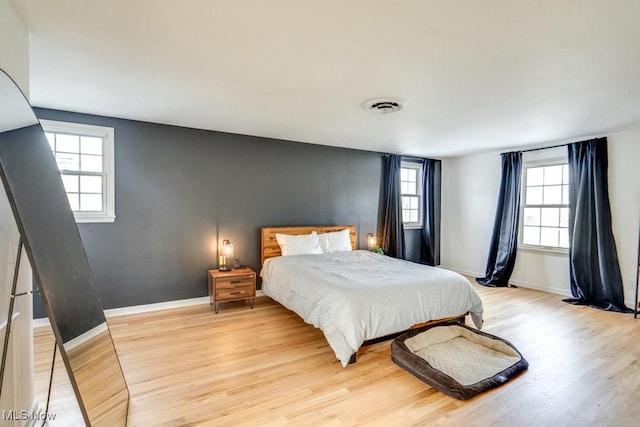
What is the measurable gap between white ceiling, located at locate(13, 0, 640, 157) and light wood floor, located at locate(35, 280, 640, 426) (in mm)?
2376

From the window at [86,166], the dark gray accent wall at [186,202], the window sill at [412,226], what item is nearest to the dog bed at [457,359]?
the dark gray accent wall at [186,202]

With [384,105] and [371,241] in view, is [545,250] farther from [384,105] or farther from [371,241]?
[384,105]

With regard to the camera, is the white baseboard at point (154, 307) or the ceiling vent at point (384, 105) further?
the white baseboard at point (154, 307)

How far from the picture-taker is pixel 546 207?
16.6 ft

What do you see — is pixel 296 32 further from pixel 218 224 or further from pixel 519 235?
pixel 519 235

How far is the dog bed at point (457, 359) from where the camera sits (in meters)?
2.28

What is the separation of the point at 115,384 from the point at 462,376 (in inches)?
96.8

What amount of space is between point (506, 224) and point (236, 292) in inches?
181

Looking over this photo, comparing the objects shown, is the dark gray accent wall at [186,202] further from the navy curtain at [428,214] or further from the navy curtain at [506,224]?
the navy curtain at [506,224]

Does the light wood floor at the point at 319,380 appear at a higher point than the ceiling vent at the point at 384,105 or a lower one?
lower

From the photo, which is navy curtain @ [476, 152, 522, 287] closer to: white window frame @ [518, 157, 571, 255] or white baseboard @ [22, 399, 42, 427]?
white window frame @ [518, 157, 571, 255]

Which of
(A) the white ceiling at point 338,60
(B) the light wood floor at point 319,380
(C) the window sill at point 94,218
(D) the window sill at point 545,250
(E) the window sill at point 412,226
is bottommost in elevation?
(B) the light wood floor at point 319,380

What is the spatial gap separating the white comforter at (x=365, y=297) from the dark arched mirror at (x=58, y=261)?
5.16ft

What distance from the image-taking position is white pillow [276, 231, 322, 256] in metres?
4.41
